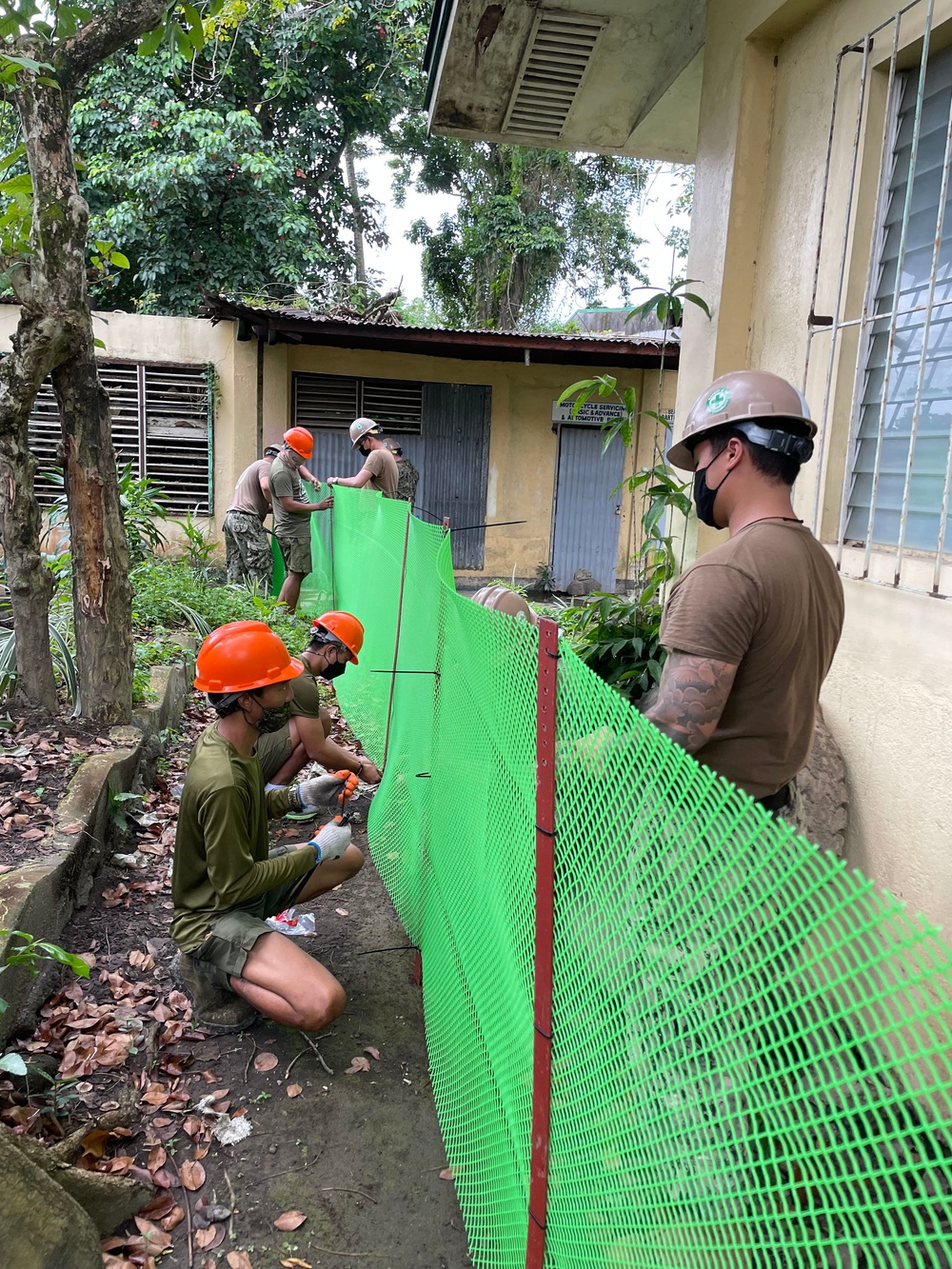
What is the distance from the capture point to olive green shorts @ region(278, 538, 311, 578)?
8469 millimetres

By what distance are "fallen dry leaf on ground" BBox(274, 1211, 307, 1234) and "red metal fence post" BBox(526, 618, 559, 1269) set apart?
35.3 inches

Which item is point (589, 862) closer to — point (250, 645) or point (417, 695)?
point (250, 645)

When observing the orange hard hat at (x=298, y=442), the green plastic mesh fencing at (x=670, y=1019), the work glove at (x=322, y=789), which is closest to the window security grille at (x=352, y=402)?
the orange hard hat at (x=298, y=442)

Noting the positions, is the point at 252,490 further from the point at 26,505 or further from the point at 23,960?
the point at 23,960

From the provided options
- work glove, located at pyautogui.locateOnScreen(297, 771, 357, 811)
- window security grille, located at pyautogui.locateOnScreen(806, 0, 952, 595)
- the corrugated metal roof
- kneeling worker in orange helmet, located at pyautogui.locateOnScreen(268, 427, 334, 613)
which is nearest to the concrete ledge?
work glove, located at pyautogui.locateOnScreen(297, 771, 357, 811)

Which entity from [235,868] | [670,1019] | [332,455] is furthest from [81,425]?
[332,455]

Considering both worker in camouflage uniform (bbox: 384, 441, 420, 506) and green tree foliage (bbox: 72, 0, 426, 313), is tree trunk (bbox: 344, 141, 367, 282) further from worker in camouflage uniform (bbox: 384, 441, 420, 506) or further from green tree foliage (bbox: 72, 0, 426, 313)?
worker in camouflage uniform (bbox: 384, 441, 420, 506)

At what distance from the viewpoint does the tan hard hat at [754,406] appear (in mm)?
1977

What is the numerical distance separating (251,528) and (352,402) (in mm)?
3319

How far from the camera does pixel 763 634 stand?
6.04ft

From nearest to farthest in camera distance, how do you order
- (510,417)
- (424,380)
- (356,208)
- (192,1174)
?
1. (192,1174)
2. (424,380)
3. (510,417)
4. (356,208)

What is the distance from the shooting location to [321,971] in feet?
9.16

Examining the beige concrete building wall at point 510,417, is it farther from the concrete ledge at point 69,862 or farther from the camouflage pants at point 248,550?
the concrete ledge at point 69,862

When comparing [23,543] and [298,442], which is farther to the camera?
[298,442]
